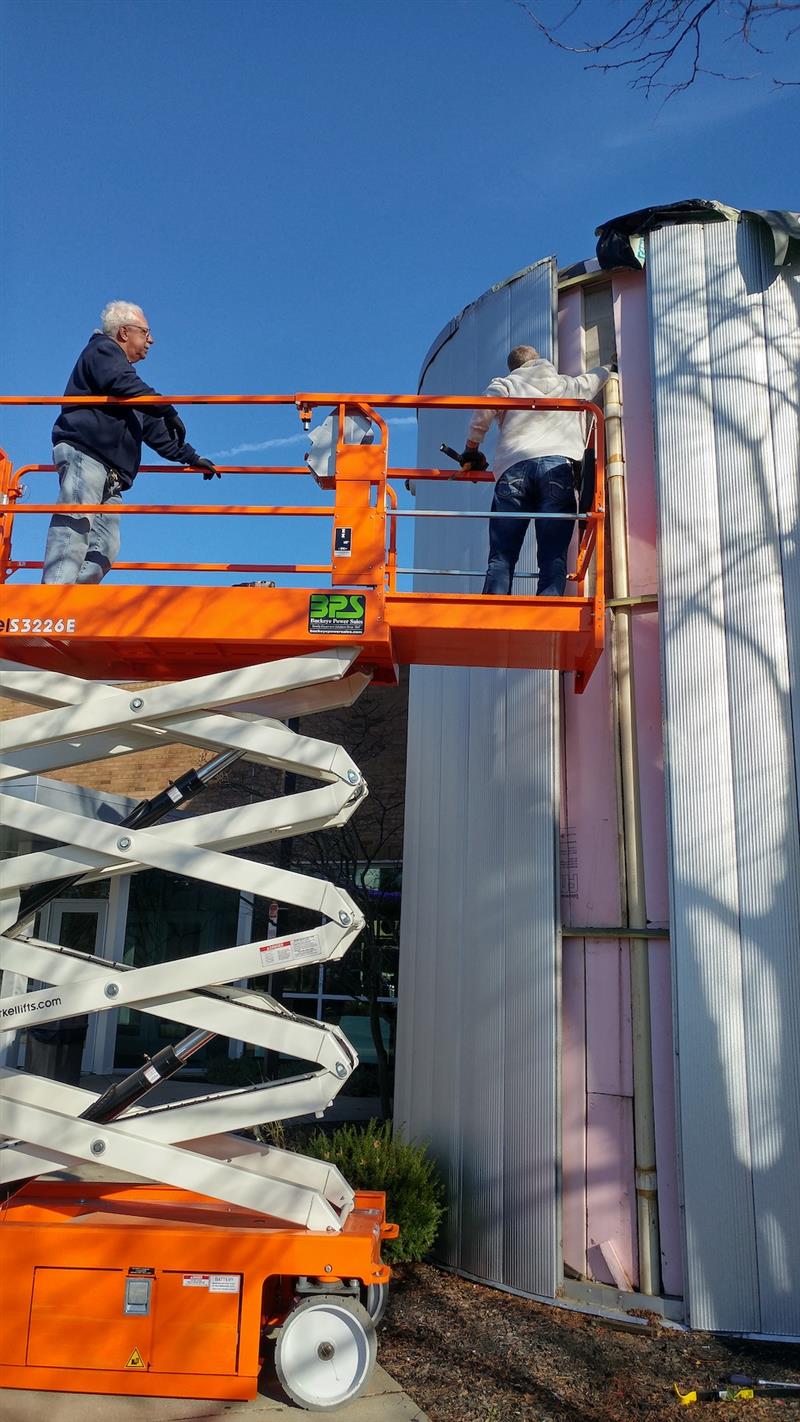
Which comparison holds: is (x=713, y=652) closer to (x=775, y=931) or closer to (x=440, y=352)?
(x=775, y=931)

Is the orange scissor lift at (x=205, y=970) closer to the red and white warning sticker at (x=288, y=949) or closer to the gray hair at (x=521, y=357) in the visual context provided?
the red and white warning sticker at (x=288, y=949)

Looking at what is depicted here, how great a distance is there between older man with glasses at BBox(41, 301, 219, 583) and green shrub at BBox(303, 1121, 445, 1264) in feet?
13.2

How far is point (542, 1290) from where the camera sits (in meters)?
6.27

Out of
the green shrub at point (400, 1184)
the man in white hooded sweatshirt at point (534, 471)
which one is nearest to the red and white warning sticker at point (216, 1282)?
the green shrub at point (400, 1184)

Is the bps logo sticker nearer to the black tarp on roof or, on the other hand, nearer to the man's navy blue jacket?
the man's navy blue jacket

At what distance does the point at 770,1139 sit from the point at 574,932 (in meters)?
1.62

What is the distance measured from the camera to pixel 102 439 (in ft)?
18.6

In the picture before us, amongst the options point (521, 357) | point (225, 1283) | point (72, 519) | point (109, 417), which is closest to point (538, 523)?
point (521, 357)

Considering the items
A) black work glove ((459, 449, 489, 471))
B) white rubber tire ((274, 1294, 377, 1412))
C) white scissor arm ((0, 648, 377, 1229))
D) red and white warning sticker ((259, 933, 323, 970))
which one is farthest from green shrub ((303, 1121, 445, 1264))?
black work glove ((459, 449, 489, 471))

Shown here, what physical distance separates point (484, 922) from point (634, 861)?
→ 1.19m

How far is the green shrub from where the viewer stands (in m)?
6.59

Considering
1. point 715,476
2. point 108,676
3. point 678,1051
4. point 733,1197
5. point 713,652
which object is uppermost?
point 715,476

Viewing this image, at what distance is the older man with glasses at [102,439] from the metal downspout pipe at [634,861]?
2.93m

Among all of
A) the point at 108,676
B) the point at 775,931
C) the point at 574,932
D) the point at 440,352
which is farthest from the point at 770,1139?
the point at 440,352
